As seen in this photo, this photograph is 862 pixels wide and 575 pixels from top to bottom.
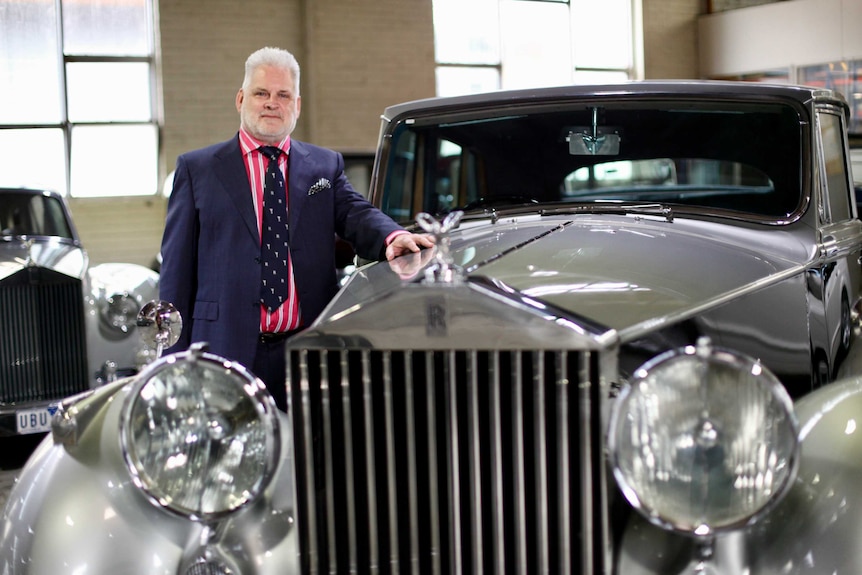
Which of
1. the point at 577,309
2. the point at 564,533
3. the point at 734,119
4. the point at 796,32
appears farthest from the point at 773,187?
the point at 796,32

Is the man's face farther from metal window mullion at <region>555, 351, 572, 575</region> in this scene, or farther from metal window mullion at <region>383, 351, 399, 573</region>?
metal window mullion at <region>555, 351, 572, 575</region>

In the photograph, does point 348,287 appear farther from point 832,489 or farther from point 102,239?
point 102,239

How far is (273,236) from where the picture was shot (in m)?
2.82

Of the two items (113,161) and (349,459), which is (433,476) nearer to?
(349,459)

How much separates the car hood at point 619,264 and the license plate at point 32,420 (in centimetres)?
311

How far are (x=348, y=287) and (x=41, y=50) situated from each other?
26.9 feet

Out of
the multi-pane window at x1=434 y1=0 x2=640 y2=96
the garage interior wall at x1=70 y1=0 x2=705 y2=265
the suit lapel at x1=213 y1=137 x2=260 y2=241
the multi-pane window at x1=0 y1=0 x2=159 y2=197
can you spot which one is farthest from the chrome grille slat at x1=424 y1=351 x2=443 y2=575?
the multi-pane window at x1=434 y1=0 x2=640 y2=96

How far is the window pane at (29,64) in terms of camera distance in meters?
9.30

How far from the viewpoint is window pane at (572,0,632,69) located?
12.6 m

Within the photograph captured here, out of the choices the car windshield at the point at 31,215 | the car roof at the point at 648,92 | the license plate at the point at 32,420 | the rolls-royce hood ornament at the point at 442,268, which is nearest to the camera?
the rolls-royce hood ornament at the point at 442,268

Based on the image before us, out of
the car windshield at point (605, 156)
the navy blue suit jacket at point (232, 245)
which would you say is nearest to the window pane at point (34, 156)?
the car windshield at point (605, 156)

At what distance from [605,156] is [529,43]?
9.39 m

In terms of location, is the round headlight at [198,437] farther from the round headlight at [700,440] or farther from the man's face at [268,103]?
the man's face at [268,103]

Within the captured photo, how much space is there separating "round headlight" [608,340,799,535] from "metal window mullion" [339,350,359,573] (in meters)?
0.47
